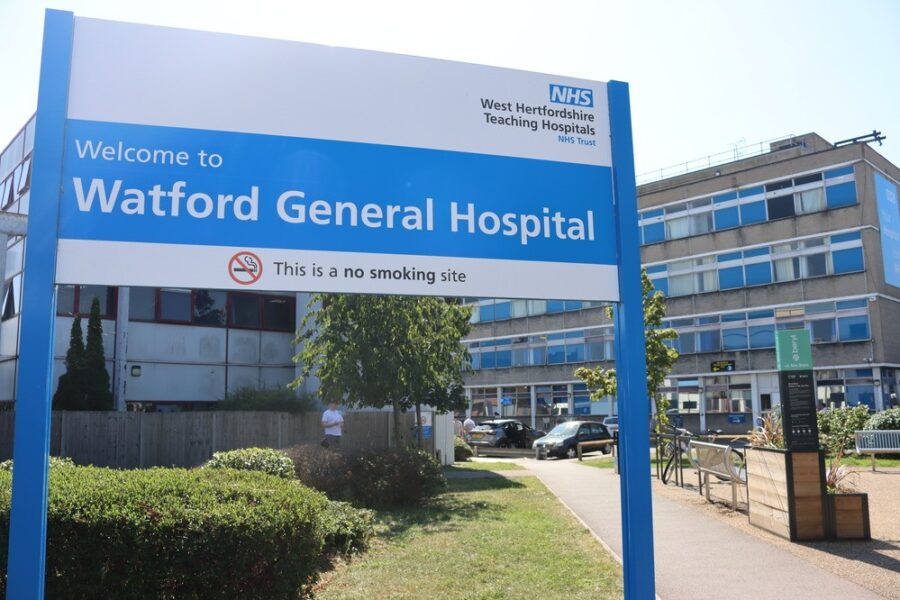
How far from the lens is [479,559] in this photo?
826 centimetres

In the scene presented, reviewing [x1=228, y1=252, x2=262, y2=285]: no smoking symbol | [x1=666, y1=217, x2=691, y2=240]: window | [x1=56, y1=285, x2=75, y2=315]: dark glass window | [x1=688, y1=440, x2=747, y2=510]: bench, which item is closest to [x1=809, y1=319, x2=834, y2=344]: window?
[x1=666, y1=217, x2=691, y2=240]: window

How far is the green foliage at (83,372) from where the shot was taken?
58.3 ft

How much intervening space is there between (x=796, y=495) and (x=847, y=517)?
683 millimetres

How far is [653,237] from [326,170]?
46.8 m

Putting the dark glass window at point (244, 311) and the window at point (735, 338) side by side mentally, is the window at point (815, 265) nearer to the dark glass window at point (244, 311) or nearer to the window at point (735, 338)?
the window at point (735, 338)

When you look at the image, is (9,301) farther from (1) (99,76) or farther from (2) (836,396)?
(2) (836,396)

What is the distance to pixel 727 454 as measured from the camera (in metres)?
12.1

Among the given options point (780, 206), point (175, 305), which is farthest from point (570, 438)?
point (780, 206)

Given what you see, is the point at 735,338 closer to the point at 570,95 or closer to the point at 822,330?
the point at 822,330

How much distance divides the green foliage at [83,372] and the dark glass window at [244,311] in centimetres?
409

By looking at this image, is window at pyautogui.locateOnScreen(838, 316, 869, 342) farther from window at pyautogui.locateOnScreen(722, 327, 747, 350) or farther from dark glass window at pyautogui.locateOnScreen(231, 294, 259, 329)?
dark glass window at pyautogui.locateOnScreen(231, 294, 259, 329)

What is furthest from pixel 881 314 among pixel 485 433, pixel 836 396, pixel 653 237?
pixel 485 433

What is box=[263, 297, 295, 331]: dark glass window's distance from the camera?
2227cm

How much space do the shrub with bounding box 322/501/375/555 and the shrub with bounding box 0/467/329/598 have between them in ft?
8.74
